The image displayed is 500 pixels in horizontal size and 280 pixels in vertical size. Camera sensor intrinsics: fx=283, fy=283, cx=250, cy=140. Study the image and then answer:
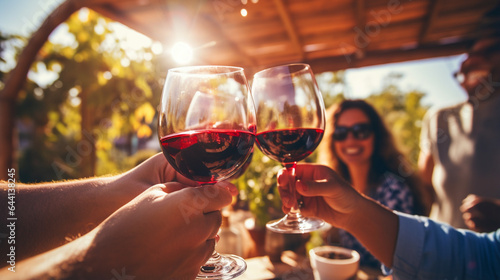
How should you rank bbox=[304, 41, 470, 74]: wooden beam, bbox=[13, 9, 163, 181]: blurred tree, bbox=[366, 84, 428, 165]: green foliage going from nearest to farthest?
bbox=[304, 41, 470, 74]: wooden beam
bbox=[13, 9, 163, 181]: blurred tree
bbox=[366, 84, 428, 165]: green foliage

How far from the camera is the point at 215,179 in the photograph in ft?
2.89

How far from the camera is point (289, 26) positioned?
331 cm

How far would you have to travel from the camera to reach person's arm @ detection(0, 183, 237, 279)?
0.57m

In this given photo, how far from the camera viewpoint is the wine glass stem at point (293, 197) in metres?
1.14

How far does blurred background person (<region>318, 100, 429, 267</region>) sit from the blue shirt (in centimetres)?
157

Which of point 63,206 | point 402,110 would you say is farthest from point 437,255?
point 402,110

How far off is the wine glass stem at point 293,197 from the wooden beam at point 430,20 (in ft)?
9.61

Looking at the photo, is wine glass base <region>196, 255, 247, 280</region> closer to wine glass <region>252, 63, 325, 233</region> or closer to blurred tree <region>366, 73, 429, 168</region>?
wine glass <region>252, 63, 325, 233</region>

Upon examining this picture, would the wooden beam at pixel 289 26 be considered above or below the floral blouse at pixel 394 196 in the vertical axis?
above

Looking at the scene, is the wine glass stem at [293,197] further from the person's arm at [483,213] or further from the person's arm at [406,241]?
the person's arm at [483,213]

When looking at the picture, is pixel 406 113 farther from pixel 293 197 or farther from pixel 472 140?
pixel 293 197

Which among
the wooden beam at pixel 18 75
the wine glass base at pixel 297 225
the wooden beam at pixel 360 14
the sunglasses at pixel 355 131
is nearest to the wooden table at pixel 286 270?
the wine glass base at pixel 297 225

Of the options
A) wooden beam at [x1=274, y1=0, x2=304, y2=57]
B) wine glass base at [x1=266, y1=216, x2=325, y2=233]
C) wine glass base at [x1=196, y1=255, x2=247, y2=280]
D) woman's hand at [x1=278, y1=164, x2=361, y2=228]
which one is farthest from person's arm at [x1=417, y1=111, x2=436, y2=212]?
wine glass base at [x1=196, y1=255, x2=247, y2=280]

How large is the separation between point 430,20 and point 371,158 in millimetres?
1778
